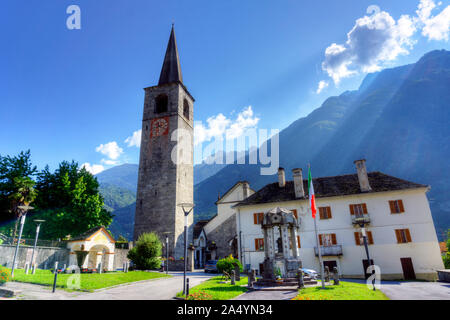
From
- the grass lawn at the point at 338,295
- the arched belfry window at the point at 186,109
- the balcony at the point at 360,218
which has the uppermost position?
the arched belfry window at the point at 186,109

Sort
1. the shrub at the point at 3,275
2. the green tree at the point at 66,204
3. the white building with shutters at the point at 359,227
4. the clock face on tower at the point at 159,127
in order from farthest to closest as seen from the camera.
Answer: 1. the clock face on tower at the point at 159,127
2. the green tree at the point at 66,204
3. the white building with shutters at the point at 359,227
4. the shrub at the point at 3,275

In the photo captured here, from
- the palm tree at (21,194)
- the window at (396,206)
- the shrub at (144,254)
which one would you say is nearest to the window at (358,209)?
the window at (396,206)

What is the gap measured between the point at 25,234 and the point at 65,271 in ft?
51.7

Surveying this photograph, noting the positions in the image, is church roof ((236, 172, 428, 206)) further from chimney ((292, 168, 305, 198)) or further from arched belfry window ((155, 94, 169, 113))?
arched belfry window ((155, 94, 169, 113))

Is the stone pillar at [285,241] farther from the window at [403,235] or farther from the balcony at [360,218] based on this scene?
the window at [403,235]

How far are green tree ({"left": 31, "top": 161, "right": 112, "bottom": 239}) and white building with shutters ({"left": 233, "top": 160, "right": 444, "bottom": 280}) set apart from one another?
2037cm

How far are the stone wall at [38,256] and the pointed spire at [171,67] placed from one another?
105ft

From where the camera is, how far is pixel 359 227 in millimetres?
26297

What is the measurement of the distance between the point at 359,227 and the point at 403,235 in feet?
13.0

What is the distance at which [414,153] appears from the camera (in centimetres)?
13450

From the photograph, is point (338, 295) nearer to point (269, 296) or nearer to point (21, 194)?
point (269, 296)

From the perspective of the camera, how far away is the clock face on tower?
42688 millimetres

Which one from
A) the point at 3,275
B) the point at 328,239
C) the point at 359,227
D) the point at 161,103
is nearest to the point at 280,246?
the point at 328,239

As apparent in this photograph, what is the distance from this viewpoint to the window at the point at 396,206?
85.0 ft
